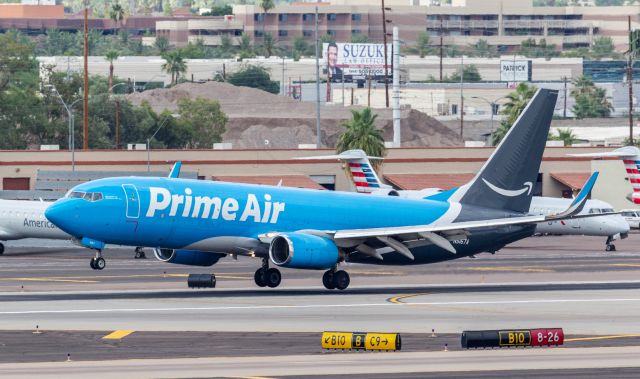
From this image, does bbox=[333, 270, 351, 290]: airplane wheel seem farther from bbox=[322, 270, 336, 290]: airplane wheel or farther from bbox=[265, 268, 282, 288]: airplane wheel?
bbox=[265, 268, 282, 288]: airplane wheel

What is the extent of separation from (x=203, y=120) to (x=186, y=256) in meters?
120

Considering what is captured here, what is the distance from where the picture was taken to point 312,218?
51.1 m

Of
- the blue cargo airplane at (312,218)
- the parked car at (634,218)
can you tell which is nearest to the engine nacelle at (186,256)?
the blue cargo airplane at (312,218)

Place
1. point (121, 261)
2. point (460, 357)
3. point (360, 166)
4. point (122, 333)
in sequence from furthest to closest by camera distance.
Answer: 1. point (360, 166)
2. point (121, 261)
3. point (122, 333)
4. point (460, 357)

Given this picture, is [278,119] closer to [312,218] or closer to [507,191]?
[507,191]

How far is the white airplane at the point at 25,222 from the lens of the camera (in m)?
77.4

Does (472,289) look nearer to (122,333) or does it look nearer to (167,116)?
(122,333)

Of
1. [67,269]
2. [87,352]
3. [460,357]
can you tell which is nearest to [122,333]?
[87,352]

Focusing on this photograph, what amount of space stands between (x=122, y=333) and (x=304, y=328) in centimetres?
519

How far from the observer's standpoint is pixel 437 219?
53.3 meters

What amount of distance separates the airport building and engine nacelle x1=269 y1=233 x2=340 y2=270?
163 feet

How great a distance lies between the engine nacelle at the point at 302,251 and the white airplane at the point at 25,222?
28236mm

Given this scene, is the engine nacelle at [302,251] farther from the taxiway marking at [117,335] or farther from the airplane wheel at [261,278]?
the taxiway marking at [117,335]

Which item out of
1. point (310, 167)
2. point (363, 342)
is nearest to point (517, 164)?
point (363, 342)
